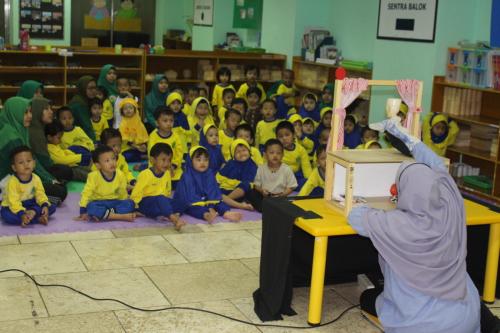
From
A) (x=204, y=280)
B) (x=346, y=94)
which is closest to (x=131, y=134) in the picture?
(x=204, y=280)

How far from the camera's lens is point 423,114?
8.82 metres

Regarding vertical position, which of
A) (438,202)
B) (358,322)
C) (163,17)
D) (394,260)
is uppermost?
(163,17)

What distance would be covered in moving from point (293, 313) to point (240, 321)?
1.19ft

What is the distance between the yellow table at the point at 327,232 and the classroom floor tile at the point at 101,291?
990mm

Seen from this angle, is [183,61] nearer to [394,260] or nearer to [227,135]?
[227,135]

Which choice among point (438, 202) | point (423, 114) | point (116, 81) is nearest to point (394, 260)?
point (438, 202)

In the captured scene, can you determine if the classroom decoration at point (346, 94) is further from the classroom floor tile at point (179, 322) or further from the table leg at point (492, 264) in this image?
the classroom floor tile at point (179, 322)

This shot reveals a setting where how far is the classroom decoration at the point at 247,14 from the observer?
1290 cm

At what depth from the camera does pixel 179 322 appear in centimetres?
430

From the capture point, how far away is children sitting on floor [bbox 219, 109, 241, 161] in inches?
326

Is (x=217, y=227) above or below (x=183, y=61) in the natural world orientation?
below

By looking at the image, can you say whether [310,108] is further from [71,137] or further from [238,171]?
[71,137]

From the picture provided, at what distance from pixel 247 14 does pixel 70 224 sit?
25.7 ft

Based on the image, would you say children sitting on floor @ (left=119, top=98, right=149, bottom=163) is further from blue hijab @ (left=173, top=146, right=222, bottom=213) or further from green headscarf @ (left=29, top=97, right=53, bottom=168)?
blue hijab @ (left=173, top=146, right=222, bottom=213)
